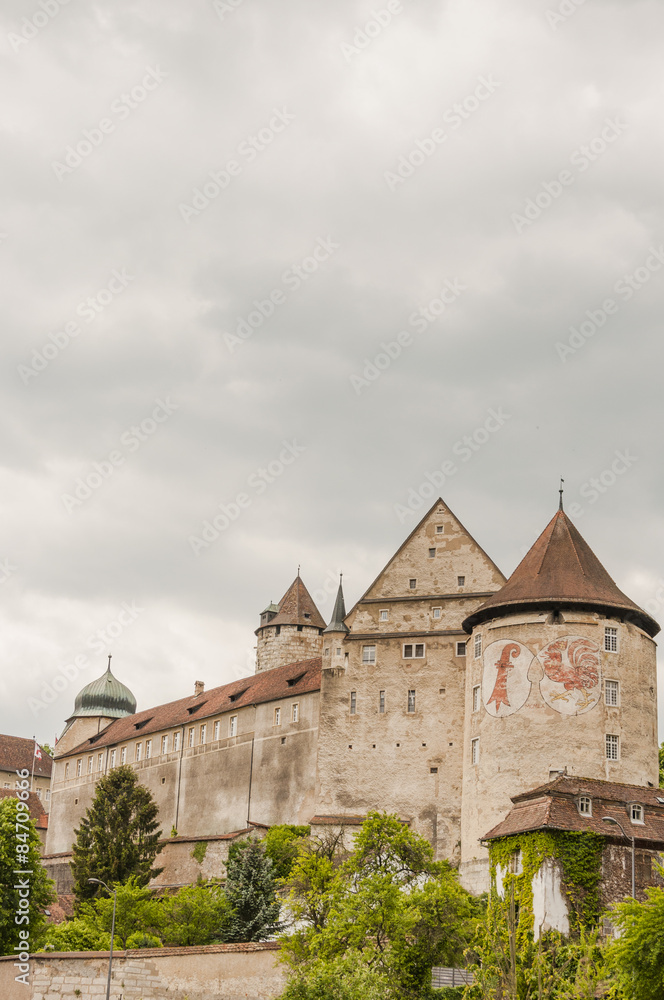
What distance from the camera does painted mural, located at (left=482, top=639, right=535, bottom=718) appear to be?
5700 centimetres

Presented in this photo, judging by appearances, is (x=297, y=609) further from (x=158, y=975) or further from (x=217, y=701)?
(x=158, y=975)

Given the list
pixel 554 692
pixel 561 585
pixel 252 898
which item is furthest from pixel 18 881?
pixel 561 585

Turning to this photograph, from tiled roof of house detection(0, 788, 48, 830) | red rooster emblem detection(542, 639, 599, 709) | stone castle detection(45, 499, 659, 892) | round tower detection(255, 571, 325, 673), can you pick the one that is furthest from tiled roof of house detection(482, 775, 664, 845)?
tiled roof of house detection(0, 788, 48, 830)

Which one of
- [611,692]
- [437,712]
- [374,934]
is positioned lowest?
[374,934]

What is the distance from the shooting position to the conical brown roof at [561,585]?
190 feet

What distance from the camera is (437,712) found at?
2525 inches

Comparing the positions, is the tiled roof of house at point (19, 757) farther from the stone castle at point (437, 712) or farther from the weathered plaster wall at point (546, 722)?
the weathered plaster wall at point (546, 722)

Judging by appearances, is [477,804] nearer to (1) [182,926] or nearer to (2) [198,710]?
(1) [182,926]

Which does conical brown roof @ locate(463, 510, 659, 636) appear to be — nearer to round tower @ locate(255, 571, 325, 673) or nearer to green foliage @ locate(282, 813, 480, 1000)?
green foliage @ locate(282, 813, 480, 1000)

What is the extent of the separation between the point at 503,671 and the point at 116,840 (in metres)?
20.7

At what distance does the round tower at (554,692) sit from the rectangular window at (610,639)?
0.05 m

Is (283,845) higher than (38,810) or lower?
lower

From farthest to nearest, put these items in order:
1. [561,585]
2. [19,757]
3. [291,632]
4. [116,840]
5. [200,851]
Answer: [19,757]
[291,632]
[200,851]
[116,840]
[561,585]

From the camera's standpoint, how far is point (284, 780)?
68750 mm
